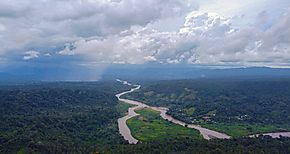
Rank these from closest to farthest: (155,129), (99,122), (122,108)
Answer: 1. (155,129)
2. (99,122)
3. (122,108)

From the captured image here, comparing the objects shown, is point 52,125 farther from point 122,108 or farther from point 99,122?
point 122,108

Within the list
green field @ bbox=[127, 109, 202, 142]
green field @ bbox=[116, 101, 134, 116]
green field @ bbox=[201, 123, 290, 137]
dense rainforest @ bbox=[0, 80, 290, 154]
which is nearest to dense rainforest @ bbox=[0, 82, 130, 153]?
dense rainforest @ bbox=[0, 80, 290, 154]

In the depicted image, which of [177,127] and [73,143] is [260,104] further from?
[73,143]

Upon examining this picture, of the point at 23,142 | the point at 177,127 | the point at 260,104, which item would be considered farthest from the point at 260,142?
the point at 260,104

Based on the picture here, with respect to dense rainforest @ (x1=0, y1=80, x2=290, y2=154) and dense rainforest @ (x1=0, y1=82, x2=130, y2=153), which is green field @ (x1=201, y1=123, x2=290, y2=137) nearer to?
dense rainforest @ (x1=0, y1=80, x2=290, y2=154)

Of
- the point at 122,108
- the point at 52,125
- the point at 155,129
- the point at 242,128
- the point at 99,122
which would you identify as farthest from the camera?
the point at 122,108

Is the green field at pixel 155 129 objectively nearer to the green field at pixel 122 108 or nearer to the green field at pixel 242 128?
the green field at pixel 122 108

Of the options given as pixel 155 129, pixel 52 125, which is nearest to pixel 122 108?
pixel 155 129

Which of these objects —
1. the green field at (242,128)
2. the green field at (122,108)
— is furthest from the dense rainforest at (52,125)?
the green field at (242,128)
